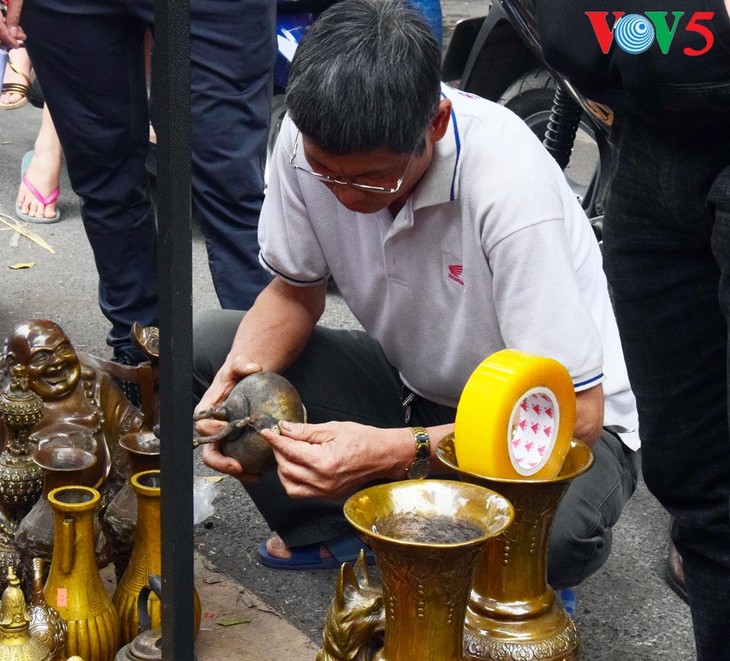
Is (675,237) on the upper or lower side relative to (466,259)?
upper

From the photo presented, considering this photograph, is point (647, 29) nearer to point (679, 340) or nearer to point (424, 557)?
point (679, 340)

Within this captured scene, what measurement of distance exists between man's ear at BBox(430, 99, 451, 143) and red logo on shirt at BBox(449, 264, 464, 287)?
239 millimetres

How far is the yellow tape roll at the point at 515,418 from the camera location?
147 centimetres

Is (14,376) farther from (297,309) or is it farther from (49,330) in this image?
(297,309)

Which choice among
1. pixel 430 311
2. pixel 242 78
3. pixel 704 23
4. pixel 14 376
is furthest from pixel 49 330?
pixel 704 23

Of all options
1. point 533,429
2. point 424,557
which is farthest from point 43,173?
point 424,557

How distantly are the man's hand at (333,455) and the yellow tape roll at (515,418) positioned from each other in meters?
0.45

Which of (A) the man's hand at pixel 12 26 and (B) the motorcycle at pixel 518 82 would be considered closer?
(A) the man's hand at pixel 12 26

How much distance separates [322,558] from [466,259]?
33.7 inches

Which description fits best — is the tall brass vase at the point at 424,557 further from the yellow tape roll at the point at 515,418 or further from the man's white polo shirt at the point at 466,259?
the man's white polo shirt at the point at 466,259

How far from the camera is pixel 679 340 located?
70.1 inches

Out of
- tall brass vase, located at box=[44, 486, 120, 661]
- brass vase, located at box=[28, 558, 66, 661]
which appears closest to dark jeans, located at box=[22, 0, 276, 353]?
tall brass vase, located at box=[44, 486, 120, 661]

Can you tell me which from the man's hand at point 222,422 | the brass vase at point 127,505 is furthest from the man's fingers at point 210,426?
the brass vase at point 127,505

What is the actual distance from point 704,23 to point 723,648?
106cm
